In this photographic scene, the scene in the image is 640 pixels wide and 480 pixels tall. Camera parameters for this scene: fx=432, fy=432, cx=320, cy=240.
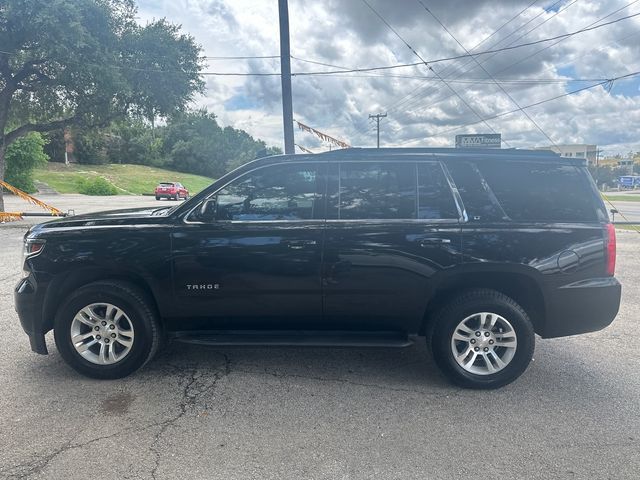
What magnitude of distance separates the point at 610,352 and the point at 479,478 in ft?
Result: 8.80

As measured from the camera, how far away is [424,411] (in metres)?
3.19

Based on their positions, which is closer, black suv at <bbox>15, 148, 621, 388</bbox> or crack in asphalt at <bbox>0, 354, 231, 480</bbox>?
crack in asphalt at <bbox>0, 354, 231, 480</bbox>

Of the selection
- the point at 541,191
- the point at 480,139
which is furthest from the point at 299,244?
→ the point at 480,139

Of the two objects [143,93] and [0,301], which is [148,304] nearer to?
[0,301]

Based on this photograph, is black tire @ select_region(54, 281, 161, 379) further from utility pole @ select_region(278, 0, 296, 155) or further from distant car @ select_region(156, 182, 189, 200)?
distant car @ select_region(156, 182, 189, 200)

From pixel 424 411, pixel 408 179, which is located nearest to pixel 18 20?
pixel 408 179

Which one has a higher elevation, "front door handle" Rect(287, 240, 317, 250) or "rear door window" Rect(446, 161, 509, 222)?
"rear door window" Rect(446, 161, 509, 222)

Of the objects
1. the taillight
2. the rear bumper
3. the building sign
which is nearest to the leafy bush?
the building sign

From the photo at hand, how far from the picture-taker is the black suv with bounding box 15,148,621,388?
3.49 meters

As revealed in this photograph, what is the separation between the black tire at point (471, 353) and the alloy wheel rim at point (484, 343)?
0.09 feet

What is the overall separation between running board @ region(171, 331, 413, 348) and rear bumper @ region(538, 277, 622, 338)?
120 centimetres

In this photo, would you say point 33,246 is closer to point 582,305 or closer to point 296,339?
point 296,339

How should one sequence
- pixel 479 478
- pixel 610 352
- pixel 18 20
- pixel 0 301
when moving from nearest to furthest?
pixel 479 478 → pixel 610 352 → pixel 0 301 → pixel 18 20

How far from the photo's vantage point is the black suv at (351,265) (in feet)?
11.4
